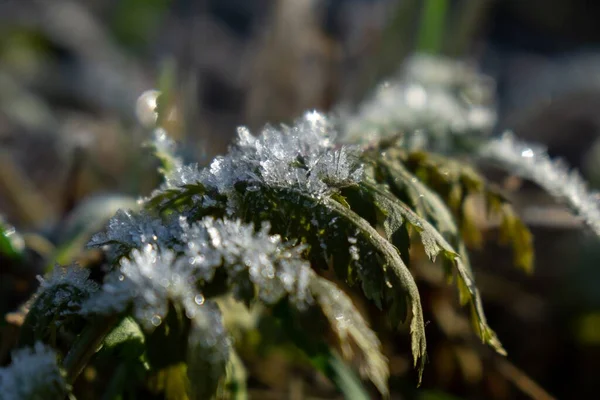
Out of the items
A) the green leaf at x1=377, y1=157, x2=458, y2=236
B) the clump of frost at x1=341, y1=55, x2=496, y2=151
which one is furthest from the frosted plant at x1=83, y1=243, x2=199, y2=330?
the clump of frost at x1=341, y1=55, x2=496, y2=151

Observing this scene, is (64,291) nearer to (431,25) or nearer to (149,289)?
(149,289)

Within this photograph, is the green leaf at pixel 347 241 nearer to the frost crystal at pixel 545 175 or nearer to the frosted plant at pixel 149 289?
the frosted plant at pixel 149 289

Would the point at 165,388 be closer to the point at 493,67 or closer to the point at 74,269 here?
the point at 74,269

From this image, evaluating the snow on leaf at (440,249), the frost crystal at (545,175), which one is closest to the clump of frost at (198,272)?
the snow on leaf at (440,249)

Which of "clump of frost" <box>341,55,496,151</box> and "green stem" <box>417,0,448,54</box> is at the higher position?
"green stem" <box>417,0,448,54</box>

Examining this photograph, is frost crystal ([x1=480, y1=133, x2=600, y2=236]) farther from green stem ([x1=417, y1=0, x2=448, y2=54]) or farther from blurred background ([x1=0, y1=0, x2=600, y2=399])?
green stem ([x1=417, y1=0, x2=448, y2=54])

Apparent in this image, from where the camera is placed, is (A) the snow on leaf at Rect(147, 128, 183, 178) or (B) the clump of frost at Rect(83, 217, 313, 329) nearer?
(B) the clump of frost at Rect(83, 217, 313, 329)

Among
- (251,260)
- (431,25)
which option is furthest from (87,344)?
(431,25)

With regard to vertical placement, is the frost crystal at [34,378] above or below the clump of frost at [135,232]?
below
